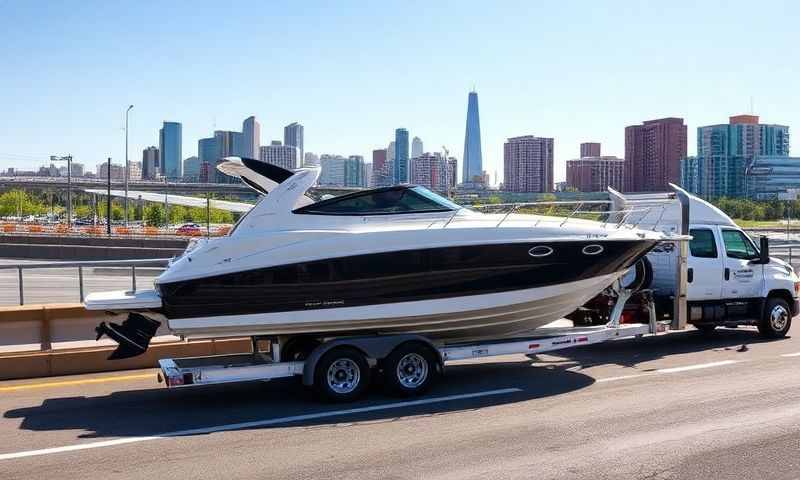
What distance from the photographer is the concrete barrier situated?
1109 centimetres

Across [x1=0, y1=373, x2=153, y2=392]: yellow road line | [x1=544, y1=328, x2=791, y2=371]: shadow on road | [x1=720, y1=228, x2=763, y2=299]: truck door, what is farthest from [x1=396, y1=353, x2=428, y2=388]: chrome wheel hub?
[x1=720, y1=228, x2=763, y2=299]: truck door

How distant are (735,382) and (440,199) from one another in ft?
14.6

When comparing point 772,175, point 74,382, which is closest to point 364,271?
point 74,382

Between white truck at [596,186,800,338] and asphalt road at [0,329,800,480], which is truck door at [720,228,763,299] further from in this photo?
asphalt road at [0,329,800,480]

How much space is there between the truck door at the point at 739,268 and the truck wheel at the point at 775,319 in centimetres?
32

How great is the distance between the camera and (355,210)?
9.94 metres

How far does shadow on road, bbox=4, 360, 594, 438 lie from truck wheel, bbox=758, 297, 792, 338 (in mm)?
4722

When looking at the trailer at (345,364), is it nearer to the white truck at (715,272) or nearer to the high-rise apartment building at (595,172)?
the white truck at (715,272)

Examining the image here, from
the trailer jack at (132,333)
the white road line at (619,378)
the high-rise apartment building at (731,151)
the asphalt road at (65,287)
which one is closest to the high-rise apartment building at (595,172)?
the high-rise apartment building at (731,151)

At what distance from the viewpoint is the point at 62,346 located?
11656 mm

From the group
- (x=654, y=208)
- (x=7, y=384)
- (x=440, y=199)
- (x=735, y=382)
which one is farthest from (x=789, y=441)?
(x=7, y=384)

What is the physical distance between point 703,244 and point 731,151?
551 feet

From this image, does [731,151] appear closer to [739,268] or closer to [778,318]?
[778,318]

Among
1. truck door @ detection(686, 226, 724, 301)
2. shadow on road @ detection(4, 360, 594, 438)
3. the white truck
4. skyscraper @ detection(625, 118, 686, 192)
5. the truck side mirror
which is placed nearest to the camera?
shadow on road @ detection(4, 360, 594, 438)
